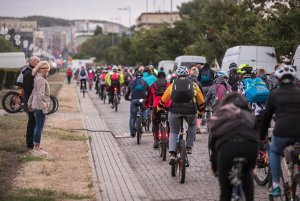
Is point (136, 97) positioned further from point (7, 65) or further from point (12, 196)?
point (7, 65)

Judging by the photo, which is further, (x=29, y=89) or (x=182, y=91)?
(x=29, y=89)

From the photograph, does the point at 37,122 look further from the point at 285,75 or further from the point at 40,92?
the point at 285,75

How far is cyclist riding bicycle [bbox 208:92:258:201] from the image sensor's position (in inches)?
262

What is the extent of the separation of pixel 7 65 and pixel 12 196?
46.7 m

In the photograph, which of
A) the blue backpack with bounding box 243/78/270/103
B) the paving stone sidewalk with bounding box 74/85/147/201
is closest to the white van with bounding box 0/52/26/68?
the paving stone sidewalk with bounding box 74/85/147/201

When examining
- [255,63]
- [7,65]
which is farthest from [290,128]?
[7,65]

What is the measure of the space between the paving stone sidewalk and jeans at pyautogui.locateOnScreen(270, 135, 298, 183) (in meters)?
2.10

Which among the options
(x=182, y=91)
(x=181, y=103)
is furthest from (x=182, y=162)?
(x=182, y=91)

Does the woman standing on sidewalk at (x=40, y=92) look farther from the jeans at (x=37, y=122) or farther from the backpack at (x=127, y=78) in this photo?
the backpack at (x=127, y=78)

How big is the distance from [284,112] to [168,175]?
180 inches

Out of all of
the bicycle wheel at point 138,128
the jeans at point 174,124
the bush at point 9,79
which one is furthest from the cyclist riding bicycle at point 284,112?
the bush at point 9,79

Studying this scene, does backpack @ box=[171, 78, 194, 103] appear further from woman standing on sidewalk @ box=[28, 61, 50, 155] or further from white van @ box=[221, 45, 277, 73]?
white van @ box=[221, 45, 277, 73]

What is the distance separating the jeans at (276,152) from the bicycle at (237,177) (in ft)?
4.09

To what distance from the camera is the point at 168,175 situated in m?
12.0
